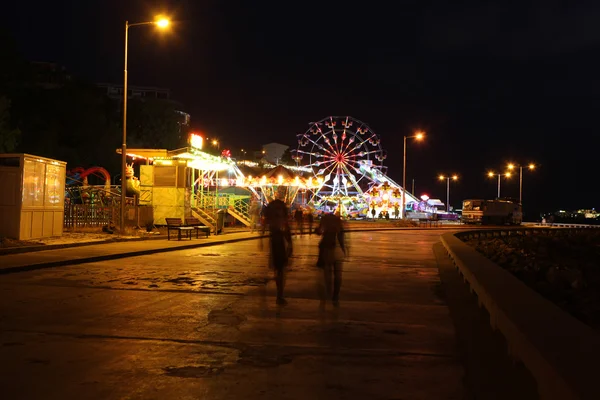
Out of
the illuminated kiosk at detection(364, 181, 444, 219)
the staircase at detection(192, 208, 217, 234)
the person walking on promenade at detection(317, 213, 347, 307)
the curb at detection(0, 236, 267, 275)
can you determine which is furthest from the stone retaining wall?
the illuminated kiosk at detection(364, 181, 444, 219)

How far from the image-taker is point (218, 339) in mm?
8602

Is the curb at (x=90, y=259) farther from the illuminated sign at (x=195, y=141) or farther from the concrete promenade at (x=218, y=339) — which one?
the illuminated sign at (x=195, y=141)

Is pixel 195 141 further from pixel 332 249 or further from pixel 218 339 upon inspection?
pixel 218 339

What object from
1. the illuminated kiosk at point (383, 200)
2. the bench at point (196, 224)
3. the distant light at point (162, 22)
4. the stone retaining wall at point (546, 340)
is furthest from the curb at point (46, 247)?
the illuminated kiosk at point (383, 200)

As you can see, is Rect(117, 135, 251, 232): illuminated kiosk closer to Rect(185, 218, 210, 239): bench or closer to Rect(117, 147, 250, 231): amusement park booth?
Rect(117, 147, 250, 231): amusement park booth

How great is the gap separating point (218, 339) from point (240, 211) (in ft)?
133

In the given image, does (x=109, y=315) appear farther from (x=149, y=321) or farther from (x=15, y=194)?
(x=15, y=194)

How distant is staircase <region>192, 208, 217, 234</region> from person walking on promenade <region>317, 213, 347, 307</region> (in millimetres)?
25059

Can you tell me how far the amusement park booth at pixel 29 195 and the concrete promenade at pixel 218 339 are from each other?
305 inches

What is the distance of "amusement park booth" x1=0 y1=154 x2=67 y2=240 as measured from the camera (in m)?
22.6

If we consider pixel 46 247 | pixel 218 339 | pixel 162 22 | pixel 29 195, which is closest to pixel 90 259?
pixel 46 247

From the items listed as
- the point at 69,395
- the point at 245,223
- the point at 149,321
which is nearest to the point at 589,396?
the point at 69,395

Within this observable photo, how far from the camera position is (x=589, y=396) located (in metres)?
4.39

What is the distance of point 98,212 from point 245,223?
13608 millimetres
